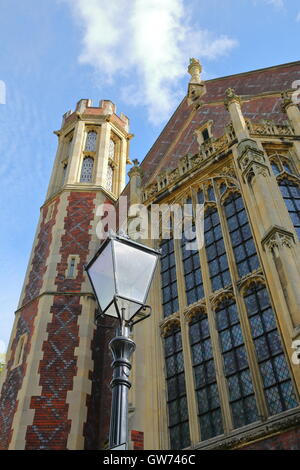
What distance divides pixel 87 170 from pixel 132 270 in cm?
1370

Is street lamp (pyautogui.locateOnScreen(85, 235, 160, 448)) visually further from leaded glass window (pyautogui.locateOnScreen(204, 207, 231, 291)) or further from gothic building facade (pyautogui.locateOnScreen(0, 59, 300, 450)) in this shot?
leaded glass window (pyautogui.locateOnScreen(204, 207, 231, 291))

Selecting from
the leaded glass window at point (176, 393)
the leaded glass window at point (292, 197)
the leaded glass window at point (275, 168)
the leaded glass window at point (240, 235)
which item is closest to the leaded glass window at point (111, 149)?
the leaded glass window at point (240, 235)

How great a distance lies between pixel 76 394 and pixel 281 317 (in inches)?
199

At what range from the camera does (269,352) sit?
8328mm

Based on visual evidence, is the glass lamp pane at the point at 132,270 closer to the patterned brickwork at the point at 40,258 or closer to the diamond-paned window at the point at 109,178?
the patterned brickwork at the point at 40,258

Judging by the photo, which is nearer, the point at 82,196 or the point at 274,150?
the point at 274,150

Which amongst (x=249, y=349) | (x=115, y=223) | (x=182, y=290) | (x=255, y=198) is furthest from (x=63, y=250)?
(x=249, y=349)

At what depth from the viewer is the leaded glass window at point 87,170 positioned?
1753cm

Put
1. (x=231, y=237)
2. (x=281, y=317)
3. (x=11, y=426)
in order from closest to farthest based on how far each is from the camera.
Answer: (x=281, y=317) < (x=11, y=426) < (x=231, y=237)

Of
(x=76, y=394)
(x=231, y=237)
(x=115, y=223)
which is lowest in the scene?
(x=76, y=394)

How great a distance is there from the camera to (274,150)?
40.7 feet

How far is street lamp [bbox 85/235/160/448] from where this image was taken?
4.43 meters

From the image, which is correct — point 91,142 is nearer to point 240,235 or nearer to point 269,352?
point 240,235

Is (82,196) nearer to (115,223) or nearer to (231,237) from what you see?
(115,223)
